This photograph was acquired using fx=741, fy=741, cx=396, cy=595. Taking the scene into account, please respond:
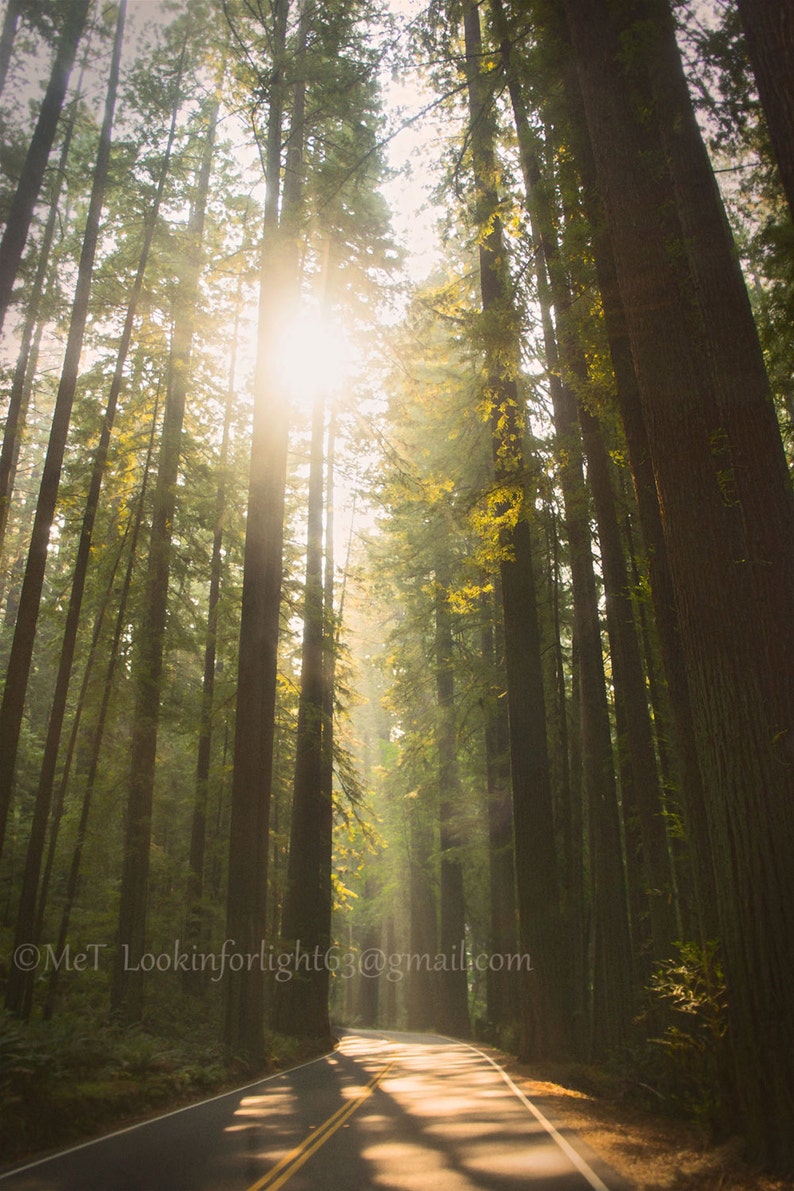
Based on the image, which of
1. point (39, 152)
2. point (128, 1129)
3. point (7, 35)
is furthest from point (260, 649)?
point (7, 35)

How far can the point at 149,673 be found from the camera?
15.7m

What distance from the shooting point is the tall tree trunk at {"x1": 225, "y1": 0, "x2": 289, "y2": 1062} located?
38.7ft

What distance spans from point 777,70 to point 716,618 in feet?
13.0

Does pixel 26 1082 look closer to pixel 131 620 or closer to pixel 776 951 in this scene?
pixel 776 951

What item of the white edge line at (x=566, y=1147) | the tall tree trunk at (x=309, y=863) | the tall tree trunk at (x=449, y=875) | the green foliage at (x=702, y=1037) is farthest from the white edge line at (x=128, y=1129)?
the tall tree trunk at (x=449, y=875)

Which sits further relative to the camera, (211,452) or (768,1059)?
(211,452)

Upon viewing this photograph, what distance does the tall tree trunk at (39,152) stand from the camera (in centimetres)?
1137

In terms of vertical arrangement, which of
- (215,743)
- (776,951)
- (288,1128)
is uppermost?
(215,743)

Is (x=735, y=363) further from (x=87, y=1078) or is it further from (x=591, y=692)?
(x=87, y=1078)

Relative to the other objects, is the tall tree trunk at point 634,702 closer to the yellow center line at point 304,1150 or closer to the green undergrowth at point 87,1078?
the yellow center line at point 304,1150

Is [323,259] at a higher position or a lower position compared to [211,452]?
higher

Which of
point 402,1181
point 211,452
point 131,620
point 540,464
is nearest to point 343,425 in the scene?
point 211,452

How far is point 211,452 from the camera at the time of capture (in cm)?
1920

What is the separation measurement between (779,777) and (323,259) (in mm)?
16663
